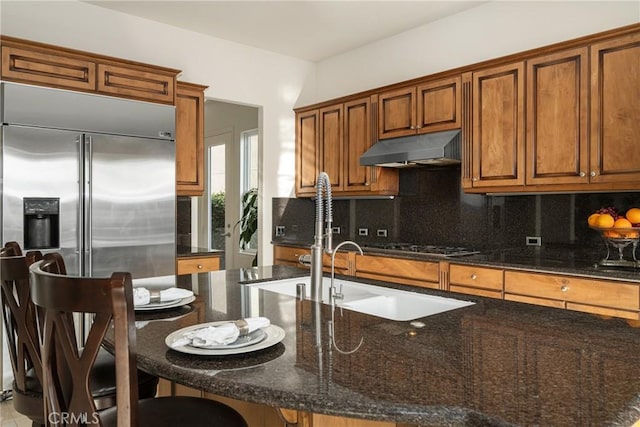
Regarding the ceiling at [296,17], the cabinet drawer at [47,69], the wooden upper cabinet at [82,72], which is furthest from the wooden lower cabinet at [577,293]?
the cabinet drawer at [47,69]

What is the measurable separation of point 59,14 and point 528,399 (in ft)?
13.3

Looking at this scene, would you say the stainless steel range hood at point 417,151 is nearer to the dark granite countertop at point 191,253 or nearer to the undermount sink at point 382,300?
the dark granite countertop at point 191,253

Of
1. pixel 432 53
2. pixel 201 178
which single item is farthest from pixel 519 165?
pixel 201 178

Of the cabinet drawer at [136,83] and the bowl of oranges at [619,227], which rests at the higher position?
the cabinet drawer at [136,83]

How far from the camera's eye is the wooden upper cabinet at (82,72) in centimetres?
305

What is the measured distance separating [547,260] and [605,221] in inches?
17.7

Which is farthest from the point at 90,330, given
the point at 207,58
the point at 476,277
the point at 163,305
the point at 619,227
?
the point at 207,58

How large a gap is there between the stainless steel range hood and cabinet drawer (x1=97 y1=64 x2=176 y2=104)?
1.68 metres

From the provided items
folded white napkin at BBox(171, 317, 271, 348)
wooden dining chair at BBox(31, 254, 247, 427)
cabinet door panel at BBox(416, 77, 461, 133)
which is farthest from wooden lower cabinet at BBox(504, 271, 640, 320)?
wooden dining chair at BBox(31, 254, 247, 427)

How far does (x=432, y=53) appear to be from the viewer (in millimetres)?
4223

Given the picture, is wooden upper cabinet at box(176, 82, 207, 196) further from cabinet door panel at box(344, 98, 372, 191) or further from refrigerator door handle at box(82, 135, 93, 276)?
cabinet door panel at box(344, 98, 372, 191)

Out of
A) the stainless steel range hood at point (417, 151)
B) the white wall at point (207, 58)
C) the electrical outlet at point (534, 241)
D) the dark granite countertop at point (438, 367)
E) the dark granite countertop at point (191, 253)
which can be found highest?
the white wall at point (207, 58)

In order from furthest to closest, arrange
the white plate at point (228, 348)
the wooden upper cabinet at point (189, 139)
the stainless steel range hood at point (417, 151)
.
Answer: the wooden upper cabinet at point (189, 139)
the stainless steel range hood at point (417, 151)
the white plate at point (228, 348)

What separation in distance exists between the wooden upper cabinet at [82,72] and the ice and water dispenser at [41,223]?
79 cm
